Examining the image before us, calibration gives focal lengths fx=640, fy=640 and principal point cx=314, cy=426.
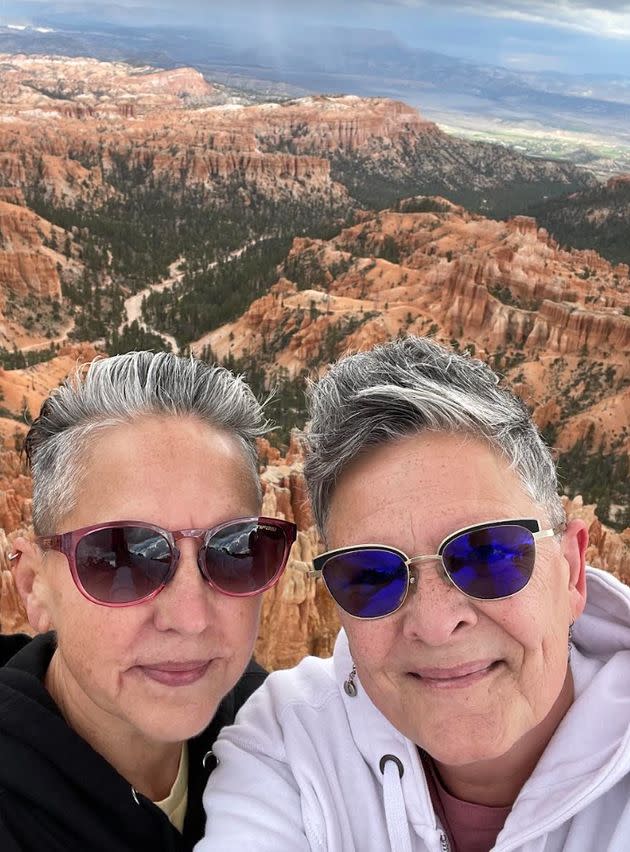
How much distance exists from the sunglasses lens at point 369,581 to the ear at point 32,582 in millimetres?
1046

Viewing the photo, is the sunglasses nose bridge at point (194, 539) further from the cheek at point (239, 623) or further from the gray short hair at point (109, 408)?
the gray short hair at point (109, 408)

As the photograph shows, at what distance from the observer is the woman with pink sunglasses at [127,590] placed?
6.55 ft

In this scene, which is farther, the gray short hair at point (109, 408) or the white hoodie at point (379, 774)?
the gray short hair at point (109, 408)

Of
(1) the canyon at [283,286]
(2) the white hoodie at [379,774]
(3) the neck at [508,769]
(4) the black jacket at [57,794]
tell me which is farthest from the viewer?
(1) the canyon at [283,286]

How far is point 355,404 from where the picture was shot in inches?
78.4

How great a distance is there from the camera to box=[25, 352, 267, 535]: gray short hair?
2.17 meters

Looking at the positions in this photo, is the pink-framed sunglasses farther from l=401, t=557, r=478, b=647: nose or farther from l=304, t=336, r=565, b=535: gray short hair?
l=401, t=557, r=478, b=647: nose

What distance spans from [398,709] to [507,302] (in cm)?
4021

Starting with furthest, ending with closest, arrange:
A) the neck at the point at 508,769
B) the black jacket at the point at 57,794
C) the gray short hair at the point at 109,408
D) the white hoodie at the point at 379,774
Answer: the gray short hair at the point at 109,408
the neck at the point at 508,769
the black jacket at the point at 57,794
the white hoodie at the point at 379,774

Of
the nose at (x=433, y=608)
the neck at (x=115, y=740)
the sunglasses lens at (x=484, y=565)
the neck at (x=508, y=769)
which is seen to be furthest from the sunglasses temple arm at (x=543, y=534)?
the neck at (x=115, y=740)

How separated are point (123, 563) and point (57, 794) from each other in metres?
0.72

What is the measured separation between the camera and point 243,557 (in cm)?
214

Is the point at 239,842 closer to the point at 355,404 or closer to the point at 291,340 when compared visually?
the point at 355,404

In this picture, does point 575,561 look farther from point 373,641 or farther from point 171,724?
point 171,724
